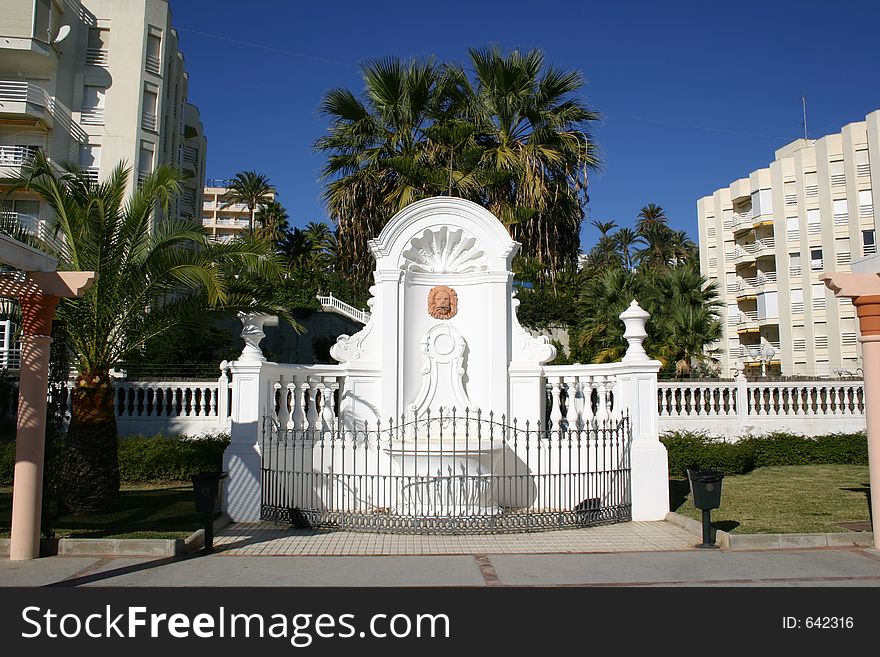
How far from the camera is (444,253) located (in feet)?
39.8

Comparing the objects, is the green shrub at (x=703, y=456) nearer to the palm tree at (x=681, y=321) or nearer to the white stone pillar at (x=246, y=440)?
the palm tree at (x=681, y=321)

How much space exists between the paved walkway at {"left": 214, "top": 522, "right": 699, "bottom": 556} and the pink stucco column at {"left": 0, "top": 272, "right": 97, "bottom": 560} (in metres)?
2.02

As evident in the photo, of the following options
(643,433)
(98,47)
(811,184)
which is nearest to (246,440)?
(643,433)

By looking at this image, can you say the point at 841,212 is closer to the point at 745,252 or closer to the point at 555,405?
the point at 745,252

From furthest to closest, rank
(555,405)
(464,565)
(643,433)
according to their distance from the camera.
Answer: (555,405), (643,433), (464,565)

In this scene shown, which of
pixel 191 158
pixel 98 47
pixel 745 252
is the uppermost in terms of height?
pixel 98 47

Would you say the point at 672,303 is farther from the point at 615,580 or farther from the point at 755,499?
the point at 615,580

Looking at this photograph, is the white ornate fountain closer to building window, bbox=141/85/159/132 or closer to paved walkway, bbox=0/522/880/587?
paved walkway, bbox=0/522/880/587

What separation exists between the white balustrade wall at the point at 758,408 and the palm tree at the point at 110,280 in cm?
1023

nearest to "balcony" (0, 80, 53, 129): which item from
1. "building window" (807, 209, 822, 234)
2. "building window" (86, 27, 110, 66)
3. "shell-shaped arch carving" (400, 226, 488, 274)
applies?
"building window" (86, 27, 110, 66)

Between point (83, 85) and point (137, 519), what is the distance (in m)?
24.2

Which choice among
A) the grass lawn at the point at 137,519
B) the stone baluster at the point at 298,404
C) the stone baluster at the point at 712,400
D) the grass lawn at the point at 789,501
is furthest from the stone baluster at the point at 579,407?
the stone baluster at the point at 712,400

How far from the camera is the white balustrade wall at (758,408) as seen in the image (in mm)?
16500

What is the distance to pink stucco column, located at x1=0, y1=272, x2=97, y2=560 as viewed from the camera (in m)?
7.65
